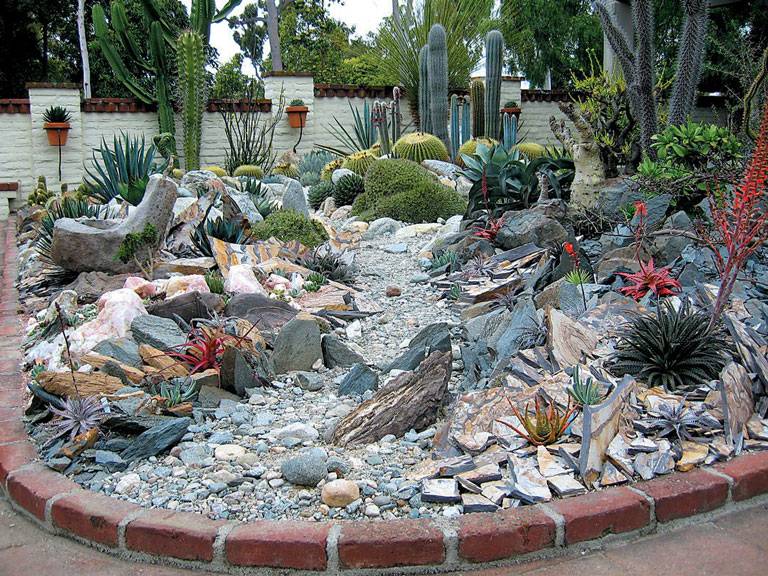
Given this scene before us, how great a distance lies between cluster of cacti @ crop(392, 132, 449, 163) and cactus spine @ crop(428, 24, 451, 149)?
124cm

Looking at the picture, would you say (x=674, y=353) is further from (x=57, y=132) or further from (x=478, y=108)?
(x=57, y=132)

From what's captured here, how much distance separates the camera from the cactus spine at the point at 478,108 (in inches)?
544

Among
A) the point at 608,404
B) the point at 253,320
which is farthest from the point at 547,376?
the point at 253,320

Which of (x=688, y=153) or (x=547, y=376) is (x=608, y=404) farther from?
(x=688, y=153)

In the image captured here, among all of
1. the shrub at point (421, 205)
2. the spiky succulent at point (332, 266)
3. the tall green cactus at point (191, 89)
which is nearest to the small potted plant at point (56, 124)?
the tall green cactus at point (191, 89)

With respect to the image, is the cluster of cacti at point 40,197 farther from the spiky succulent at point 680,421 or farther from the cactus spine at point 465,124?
the spiky succulent at point 680,421

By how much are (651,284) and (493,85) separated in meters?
10.4

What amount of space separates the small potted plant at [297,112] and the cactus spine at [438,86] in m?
2.51

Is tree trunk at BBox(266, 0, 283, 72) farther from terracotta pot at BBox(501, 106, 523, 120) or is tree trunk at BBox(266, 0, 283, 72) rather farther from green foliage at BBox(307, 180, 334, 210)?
green foliage at BBox(307, 180, 334, 210)

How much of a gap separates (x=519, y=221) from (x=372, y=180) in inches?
121

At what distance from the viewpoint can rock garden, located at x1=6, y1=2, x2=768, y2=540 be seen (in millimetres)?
3018

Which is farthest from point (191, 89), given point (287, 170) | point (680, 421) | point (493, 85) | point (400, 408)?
point (680, 421)

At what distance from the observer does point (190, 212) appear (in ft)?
24.1

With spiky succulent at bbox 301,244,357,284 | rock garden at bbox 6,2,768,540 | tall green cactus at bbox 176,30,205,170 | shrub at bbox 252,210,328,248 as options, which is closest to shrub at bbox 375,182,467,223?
rock garden at bbox 6,2,768,540
